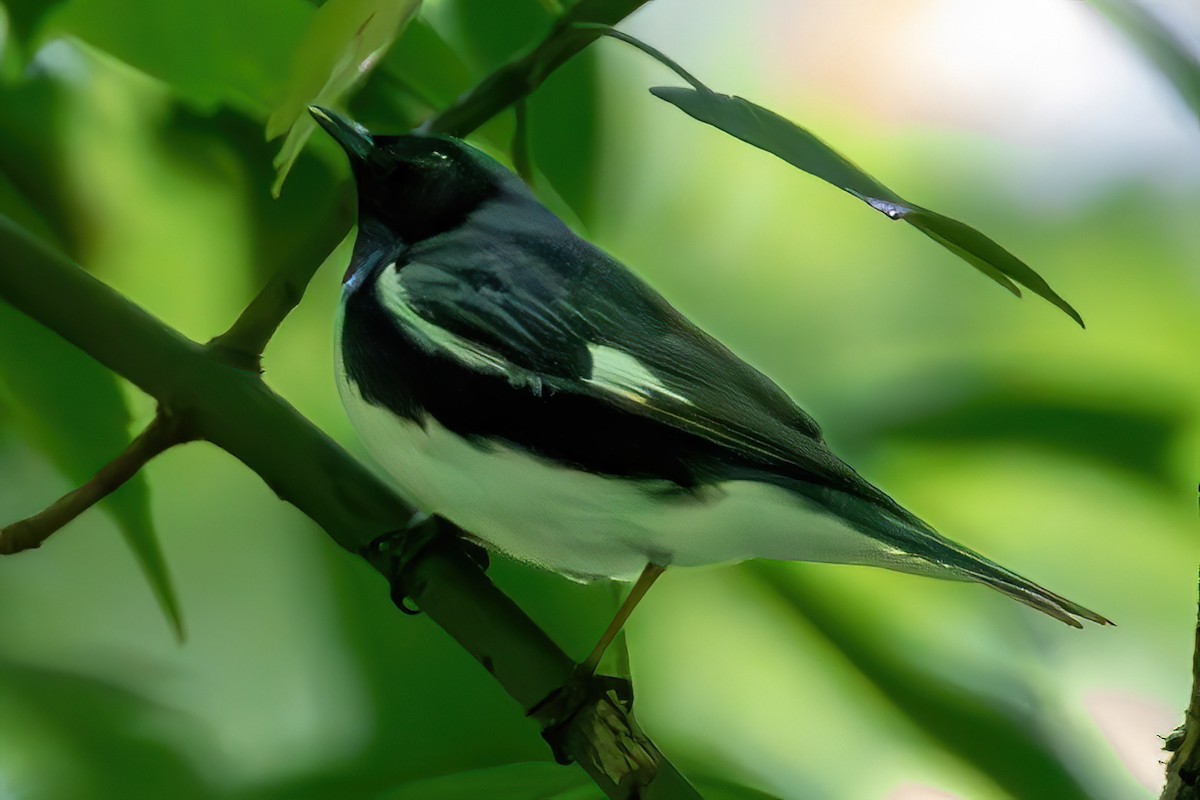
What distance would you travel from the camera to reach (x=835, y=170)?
34 centimetres

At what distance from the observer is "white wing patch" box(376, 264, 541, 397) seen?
35 centimetres

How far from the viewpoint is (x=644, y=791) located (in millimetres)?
347

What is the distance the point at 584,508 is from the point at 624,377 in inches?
→ 1.8

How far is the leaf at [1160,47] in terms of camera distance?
0.60 m

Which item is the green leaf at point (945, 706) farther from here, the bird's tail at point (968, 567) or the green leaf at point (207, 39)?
the green leaf at point (207, 39)

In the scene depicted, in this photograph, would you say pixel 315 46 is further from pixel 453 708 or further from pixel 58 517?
pixel 453 708

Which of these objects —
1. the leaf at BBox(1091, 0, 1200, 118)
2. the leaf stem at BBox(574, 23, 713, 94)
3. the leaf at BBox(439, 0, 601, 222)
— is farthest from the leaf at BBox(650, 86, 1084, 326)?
the leaf at BBox(1091, 0, 1200, 118)

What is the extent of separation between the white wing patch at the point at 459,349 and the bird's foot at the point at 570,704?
99 millimetres

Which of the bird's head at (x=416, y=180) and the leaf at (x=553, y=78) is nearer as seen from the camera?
the bird's head at (x=416, y=180)

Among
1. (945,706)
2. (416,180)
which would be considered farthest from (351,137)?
(945,706)

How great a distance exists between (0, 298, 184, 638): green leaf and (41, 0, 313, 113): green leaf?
0.46 ft

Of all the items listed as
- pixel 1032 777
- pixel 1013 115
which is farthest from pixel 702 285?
pixel 1032 777

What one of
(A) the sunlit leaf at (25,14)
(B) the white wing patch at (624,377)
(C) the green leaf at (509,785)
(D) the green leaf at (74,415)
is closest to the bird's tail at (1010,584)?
(B) the white wing patch at (624,377)

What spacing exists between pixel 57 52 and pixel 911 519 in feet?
1.64
